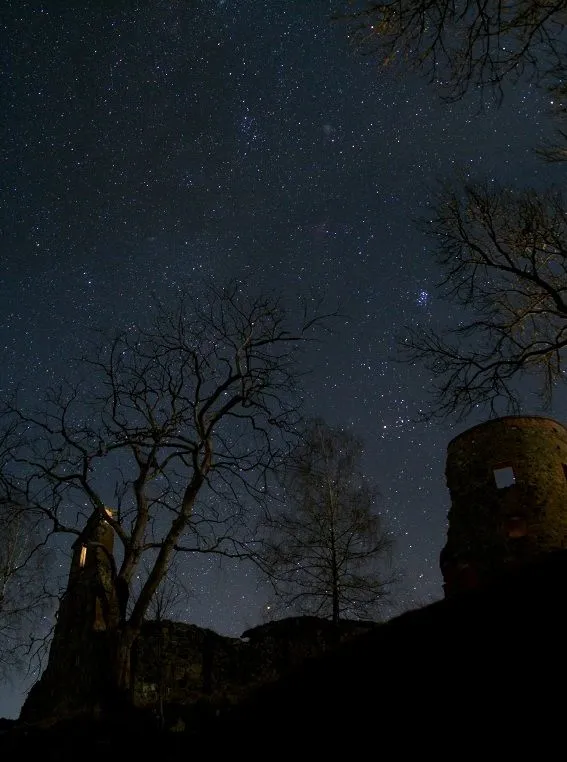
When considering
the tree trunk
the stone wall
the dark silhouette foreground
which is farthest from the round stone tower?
the dark silhouette foreground

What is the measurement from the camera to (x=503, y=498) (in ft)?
64.0

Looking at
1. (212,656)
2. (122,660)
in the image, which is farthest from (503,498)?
(122,660)

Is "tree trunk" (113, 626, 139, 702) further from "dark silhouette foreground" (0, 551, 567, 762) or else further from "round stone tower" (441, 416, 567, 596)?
"round stone tower" (441, 416, 567, 596)

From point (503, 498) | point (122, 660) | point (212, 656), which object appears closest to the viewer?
point (122, 660)

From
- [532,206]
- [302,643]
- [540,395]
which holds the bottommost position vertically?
[302,643]

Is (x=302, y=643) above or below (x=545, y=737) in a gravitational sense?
above

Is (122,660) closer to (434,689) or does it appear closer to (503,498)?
(434,689)

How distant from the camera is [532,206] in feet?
34.8

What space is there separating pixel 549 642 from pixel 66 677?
438 inches

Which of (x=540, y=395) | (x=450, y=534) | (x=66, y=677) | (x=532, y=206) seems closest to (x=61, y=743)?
(x=66, y=677)

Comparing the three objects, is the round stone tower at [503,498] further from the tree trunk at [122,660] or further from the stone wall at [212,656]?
the tree trunk at [122,660]

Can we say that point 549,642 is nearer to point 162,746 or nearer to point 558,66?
point 162,746

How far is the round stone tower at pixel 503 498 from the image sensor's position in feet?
61.1

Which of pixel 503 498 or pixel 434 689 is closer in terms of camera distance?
pixel 434 689
